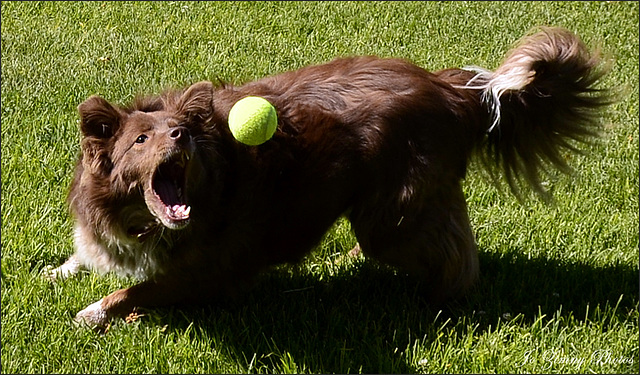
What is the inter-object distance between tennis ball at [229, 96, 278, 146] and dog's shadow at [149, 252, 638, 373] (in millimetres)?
959

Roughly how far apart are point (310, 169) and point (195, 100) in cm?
68

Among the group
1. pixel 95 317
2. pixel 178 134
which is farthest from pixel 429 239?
pixel 95 317

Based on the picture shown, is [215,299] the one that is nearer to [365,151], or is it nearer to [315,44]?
[365,151]

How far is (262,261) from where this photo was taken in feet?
14.8

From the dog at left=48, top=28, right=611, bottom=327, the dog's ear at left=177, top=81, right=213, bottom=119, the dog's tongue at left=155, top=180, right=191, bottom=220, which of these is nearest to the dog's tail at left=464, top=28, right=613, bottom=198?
the dog at left=48, top=28, right=611, bottom=327

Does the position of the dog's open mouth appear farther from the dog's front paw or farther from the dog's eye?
the dog's front paw

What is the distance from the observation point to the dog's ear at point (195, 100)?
4.08 meters

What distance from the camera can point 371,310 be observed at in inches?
183

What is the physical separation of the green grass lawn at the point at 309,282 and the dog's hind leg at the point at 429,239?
0.15m

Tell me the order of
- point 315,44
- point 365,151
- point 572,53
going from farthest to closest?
point 315,44
point 572,53
point 365,151

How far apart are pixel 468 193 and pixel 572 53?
1366mm

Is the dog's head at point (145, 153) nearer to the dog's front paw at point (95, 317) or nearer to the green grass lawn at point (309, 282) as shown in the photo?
the dog's front paw at point (95, 317)

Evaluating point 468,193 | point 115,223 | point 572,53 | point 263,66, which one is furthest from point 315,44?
point 115,223

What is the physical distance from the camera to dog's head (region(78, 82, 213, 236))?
3.87 metres
